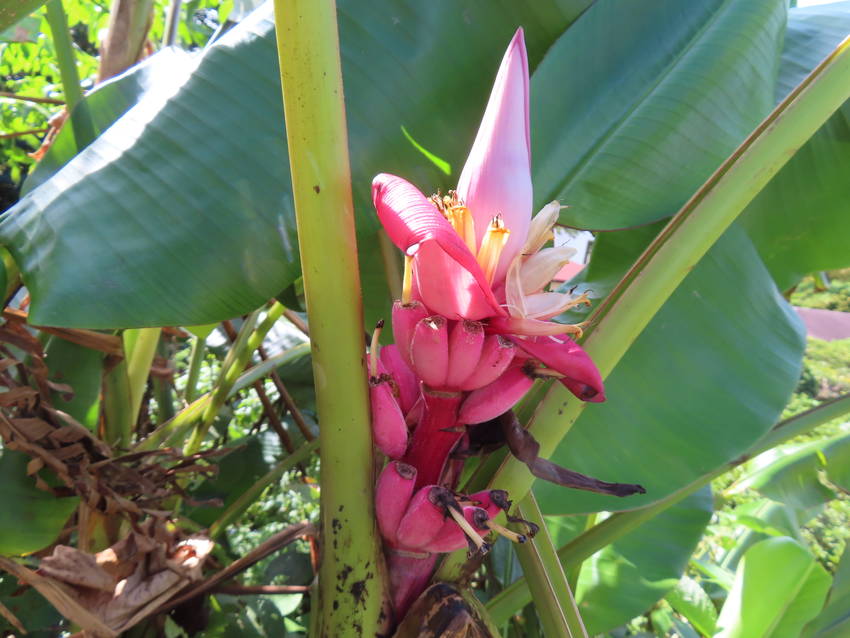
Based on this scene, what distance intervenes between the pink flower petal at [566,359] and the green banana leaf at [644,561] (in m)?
0.76

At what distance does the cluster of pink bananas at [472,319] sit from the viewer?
1.20 ft

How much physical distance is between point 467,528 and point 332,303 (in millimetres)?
163

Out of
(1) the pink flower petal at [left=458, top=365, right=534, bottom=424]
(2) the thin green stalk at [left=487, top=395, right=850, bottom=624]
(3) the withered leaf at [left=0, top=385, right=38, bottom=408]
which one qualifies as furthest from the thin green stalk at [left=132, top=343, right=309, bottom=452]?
(1) the pink flower petal at [left=458, top=365, right=534, bottom=424]

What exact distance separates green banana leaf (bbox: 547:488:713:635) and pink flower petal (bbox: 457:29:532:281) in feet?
2.68

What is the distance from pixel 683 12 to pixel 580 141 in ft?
0.86

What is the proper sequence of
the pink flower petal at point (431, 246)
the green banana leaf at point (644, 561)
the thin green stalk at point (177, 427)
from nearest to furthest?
the pink flower petal at point (431, 246), the thin green stalk at point (177, 427), the green banana leaf at point (644, 561)

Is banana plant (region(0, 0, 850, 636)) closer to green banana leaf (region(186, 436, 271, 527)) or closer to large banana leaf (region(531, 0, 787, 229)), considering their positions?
large banana leaf (region(531, 0, 787, 229))

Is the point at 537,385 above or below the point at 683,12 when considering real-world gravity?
below

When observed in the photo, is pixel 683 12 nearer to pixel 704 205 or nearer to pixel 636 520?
pixel 704 205

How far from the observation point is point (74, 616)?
55 centimetres

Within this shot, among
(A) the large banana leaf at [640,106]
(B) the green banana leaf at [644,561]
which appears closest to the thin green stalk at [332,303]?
(A) the large banana leaf at [640,106]

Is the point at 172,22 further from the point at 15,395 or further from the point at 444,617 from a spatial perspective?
the point at 444,617

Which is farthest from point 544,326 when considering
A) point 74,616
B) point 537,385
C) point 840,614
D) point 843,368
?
point 843,368

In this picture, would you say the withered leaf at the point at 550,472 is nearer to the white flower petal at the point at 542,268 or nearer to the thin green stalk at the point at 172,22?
the white flower petal at the point at 542,268
